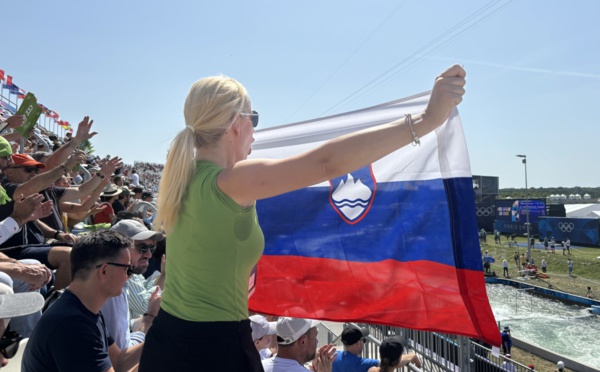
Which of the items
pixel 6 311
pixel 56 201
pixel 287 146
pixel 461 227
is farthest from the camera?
pixel 56 201

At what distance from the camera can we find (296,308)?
3.72 metres

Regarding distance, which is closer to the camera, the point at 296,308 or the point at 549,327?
the point at 296,308

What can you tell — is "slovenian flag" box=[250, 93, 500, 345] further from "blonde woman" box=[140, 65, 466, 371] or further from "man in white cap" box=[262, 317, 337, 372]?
"blonde woman" box=[140, 65, 466, 371]

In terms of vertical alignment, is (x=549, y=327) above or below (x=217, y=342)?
below

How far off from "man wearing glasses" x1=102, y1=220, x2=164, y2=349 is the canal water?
894 inches

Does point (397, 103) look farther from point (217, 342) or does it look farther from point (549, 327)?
point (549, 327)

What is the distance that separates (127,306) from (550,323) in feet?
103

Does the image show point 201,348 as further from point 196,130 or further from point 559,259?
point 559,259

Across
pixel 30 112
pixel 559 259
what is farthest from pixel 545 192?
pixel 30 112

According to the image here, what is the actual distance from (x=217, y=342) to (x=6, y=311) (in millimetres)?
1433

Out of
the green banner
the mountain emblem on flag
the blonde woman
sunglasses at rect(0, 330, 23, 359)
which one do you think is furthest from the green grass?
the blonde woman

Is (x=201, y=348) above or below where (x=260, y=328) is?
above

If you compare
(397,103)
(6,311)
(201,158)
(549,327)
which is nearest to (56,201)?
(6,311)

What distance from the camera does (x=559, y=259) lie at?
49.2 metres
